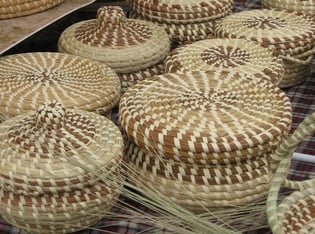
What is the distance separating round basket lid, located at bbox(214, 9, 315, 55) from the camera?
1.73 m

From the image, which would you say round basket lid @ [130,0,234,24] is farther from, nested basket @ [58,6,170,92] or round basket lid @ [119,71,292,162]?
round basket lid @ [119,71,292,162]

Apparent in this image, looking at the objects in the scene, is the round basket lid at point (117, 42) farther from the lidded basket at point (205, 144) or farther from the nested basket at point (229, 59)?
the lidded basket at point (205, 144)

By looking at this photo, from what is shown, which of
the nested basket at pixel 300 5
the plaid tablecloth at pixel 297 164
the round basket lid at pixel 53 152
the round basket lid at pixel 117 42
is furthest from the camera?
the nested basket at pixel 300 5

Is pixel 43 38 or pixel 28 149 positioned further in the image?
pixel 43 38

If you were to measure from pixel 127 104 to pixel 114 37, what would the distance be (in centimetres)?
46

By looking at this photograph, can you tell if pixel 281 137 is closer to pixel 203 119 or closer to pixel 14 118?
pixel 203 119

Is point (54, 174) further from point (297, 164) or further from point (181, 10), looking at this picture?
point (181, 10)

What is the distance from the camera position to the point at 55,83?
151cm

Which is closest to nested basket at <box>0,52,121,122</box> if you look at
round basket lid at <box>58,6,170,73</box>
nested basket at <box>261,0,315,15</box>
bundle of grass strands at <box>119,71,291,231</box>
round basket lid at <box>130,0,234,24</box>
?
round basket lid at <box>58,6,170,73</box>

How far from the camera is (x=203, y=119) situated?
1.26m

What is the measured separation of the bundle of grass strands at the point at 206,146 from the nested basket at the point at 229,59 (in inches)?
9.1

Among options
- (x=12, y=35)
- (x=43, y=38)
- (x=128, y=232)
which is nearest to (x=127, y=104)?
(x=128, y=232)

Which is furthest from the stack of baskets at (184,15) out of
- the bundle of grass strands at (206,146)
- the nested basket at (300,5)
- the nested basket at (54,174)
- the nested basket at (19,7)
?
the nested basket at (54,174)

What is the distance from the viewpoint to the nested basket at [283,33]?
173cm
